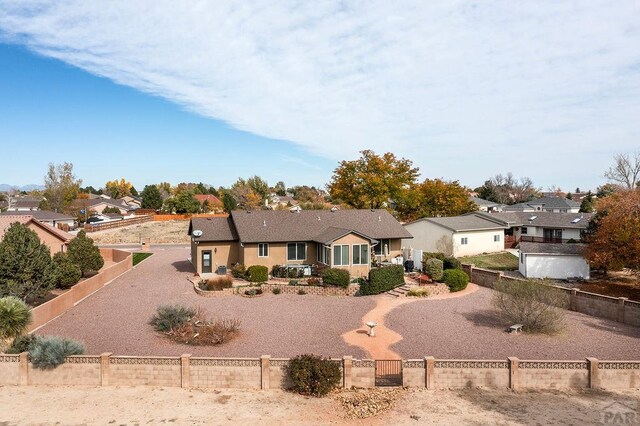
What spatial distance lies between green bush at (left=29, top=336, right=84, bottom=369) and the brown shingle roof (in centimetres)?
1787

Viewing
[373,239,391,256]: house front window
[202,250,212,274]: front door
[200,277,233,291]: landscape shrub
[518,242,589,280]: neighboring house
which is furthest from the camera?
[373,239,391,256]: house front window

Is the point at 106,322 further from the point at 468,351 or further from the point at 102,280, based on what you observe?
the point at 468,351

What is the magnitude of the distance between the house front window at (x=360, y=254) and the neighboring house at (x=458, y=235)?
1505cm

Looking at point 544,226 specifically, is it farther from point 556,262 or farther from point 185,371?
point 185,371

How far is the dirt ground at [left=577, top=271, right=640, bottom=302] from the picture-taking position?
29.7 meters

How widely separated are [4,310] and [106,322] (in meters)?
5.42

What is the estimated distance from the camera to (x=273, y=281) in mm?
32438

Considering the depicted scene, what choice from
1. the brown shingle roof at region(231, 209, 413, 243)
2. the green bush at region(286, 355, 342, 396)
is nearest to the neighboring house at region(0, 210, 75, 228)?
the brown shingle roof at region(231, 209, 413, 243)

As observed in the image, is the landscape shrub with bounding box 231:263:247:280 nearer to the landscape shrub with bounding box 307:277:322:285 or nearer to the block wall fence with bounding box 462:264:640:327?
the landscape shrub with bounding box 307:277:322:285

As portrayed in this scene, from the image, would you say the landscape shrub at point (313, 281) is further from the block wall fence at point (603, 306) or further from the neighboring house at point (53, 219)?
the neighboring house at point (53, 219)

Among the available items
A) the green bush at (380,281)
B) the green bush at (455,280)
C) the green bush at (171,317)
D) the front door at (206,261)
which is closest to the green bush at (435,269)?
the green bush at (455,280)

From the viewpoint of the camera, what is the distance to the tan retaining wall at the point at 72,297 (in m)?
22.5

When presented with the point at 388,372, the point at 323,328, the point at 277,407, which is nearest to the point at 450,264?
the point at 323,328

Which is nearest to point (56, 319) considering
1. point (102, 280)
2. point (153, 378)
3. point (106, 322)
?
point (106, 322)
